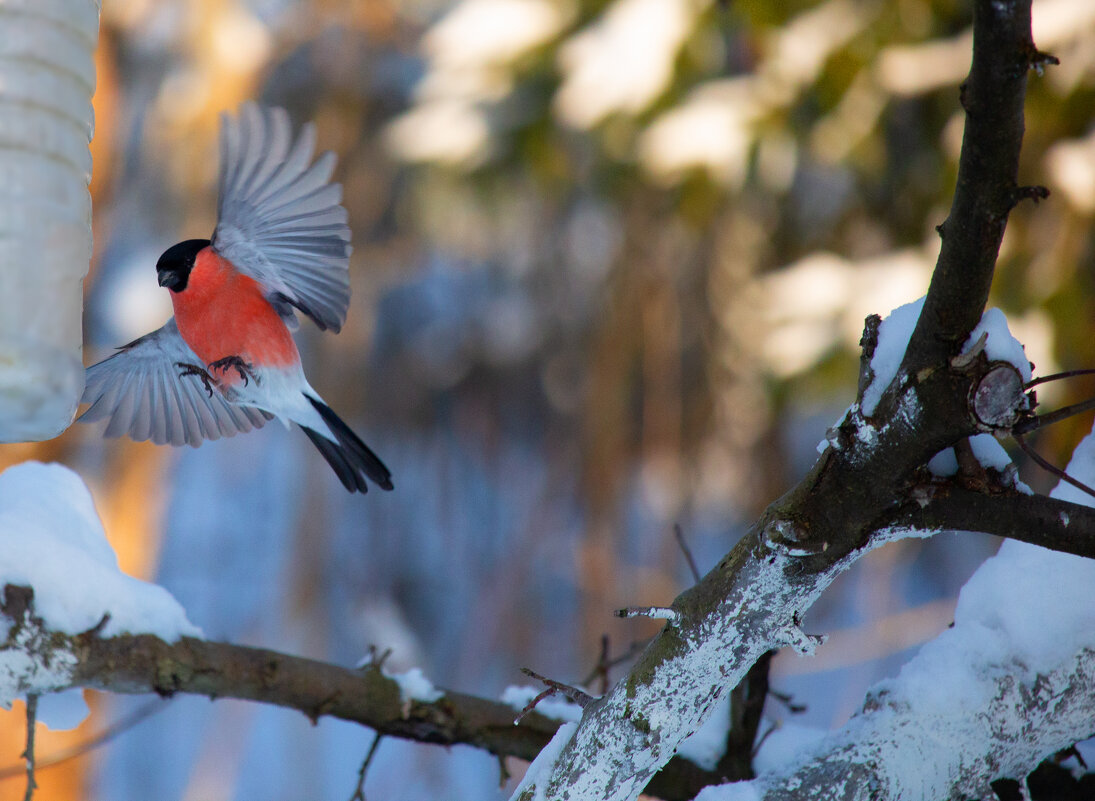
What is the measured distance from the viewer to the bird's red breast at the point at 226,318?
4.42 feet

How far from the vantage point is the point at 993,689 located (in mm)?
999

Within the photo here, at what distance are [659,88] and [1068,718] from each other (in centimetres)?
251

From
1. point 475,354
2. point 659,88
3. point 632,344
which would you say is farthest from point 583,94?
point 475,354

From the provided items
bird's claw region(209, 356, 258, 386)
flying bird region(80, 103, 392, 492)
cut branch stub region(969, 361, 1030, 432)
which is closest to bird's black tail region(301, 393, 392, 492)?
flying bird region(80, 103, 392, 492)

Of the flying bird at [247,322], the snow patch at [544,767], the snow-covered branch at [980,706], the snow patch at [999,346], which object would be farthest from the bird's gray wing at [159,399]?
the snow patch at [999,346]

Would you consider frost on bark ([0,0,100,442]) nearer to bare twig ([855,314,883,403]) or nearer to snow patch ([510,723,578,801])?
snow patch ([510,723,578,801])

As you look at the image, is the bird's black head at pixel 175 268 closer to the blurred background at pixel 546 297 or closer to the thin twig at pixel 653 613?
the thin twig at pixel 653 613

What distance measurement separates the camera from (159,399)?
1.39 metres

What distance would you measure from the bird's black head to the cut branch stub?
3.39 ft

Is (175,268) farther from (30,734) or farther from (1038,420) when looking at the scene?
(1038,420)

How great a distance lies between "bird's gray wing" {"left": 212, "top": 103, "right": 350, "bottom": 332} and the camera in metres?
1.16

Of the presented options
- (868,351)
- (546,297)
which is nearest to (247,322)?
(868,351)

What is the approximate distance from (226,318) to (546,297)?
324 cm

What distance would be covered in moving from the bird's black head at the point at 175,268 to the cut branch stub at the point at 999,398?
1.03m
